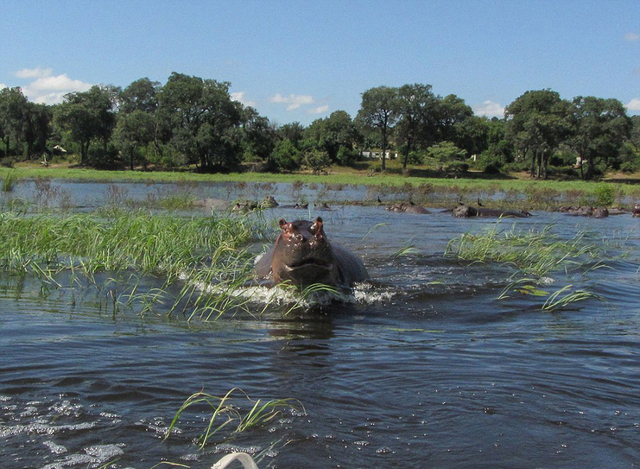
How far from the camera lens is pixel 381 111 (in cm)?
6894

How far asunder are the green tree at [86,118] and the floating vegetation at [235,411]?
61363mm

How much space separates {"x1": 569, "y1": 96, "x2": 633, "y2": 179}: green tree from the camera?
5800cm

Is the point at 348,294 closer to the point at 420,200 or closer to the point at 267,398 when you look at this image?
the point at 267,398

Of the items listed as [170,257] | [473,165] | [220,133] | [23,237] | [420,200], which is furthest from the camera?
[473,165]

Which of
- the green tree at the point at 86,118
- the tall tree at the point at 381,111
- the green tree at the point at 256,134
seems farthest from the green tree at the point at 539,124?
the green tree at the point at 86,118

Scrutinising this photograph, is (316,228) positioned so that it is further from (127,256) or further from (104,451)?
(104,451)

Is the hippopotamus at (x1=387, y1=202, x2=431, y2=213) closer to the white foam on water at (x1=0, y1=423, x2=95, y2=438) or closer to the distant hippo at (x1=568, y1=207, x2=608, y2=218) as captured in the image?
the distant hippo at (x1=568, y1=207, x2=608, y2=218)

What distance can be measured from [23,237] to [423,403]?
23.0ft

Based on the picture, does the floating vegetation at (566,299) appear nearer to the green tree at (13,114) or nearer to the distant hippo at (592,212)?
the distant hippo at (592,212)

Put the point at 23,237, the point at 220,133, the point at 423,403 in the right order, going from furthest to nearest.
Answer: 1. the point at 220,133
2. the point at 23,237
3. the point at 423,403

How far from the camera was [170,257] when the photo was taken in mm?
8320

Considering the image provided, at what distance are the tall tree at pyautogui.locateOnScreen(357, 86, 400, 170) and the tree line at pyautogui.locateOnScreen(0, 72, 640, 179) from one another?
4.3 inches

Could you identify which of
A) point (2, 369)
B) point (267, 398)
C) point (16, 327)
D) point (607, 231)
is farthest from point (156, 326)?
point (607, 231)

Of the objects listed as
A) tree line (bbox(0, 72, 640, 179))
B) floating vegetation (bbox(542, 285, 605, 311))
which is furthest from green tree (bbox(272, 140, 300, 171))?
floating vegetation (bbox(542, 285, 605, 311))
